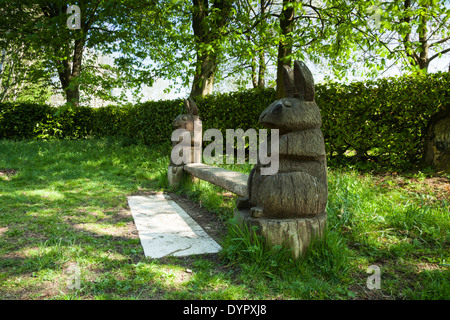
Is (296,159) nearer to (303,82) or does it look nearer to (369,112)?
→ (303,82)

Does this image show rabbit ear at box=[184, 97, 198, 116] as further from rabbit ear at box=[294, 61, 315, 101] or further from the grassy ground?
rabbit ear at box=[294, 61, 315, 101]

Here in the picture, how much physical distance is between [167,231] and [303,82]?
7.82 feet

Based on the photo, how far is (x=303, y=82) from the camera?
2627 millimetres

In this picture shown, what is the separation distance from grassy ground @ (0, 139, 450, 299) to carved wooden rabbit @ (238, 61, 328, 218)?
0.37 m

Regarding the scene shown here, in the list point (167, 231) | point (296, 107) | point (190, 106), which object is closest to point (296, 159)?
point (296, 107)

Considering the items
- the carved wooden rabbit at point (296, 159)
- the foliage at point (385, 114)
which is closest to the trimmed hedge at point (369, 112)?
the foliage at point (385, 114)

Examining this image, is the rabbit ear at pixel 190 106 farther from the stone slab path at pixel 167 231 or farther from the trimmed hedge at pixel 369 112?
the trimmed hedge at pixel 369 112

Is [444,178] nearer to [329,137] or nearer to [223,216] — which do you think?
[329,137]

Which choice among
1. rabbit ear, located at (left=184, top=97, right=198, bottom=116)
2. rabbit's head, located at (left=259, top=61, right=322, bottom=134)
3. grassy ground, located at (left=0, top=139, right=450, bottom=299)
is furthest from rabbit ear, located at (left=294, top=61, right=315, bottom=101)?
rabbit ear, located at (left=184, top=97, right=198, bottom=116)

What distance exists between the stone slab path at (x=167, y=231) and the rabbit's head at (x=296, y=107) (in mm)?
1497

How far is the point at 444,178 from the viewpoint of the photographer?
214 inches

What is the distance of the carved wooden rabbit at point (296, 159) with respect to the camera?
2564 millimetres

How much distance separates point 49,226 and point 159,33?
8596 mm
